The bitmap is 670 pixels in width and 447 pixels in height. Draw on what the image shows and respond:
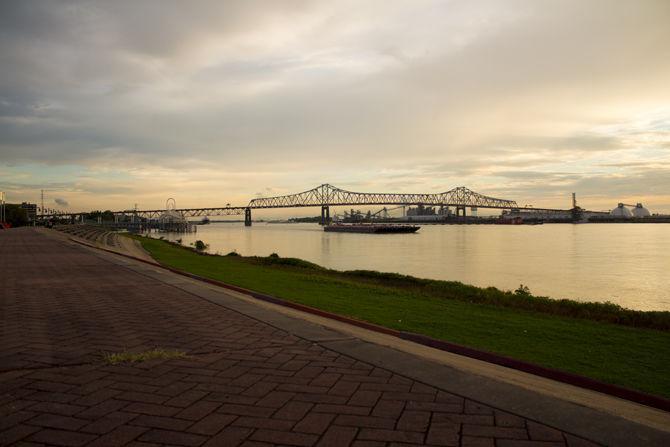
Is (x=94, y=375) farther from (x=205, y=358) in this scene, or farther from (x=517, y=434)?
(x=517, y=434)

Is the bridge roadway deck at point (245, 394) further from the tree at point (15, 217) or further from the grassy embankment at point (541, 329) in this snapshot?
the tree at point (15, 217)

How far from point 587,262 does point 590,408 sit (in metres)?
33.8

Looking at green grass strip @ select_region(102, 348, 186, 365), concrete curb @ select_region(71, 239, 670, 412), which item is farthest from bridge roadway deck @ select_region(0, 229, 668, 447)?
concrete curb @ select_region(71, 239, 670, 412)

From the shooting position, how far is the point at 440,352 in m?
6.04

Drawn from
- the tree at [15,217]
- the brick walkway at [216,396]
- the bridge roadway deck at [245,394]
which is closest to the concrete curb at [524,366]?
the bridge roadway deck at [245,394]

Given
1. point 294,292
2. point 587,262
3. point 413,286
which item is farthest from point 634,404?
point 587,262

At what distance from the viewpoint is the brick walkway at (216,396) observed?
327 cm

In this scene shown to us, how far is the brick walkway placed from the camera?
3.27 meters

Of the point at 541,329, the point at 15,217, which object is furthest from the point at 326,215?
Answer: the point at 541,329

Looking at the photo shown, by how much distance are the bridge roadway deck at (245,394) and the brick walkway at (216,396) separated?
12mm

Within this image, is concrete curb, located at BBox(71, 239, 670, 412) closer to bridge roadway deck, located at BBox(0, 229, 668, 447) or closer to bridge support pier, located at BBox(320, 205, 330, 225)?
bridge roadway deck, located at BBox(0, 229, 668, 447)

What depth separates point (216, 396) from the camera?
397 centimetres

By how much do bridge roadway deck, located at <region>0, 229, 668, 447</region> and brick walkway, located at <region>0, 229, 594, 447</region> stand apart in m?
0.01

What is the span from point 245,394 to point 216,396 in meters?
0.23
